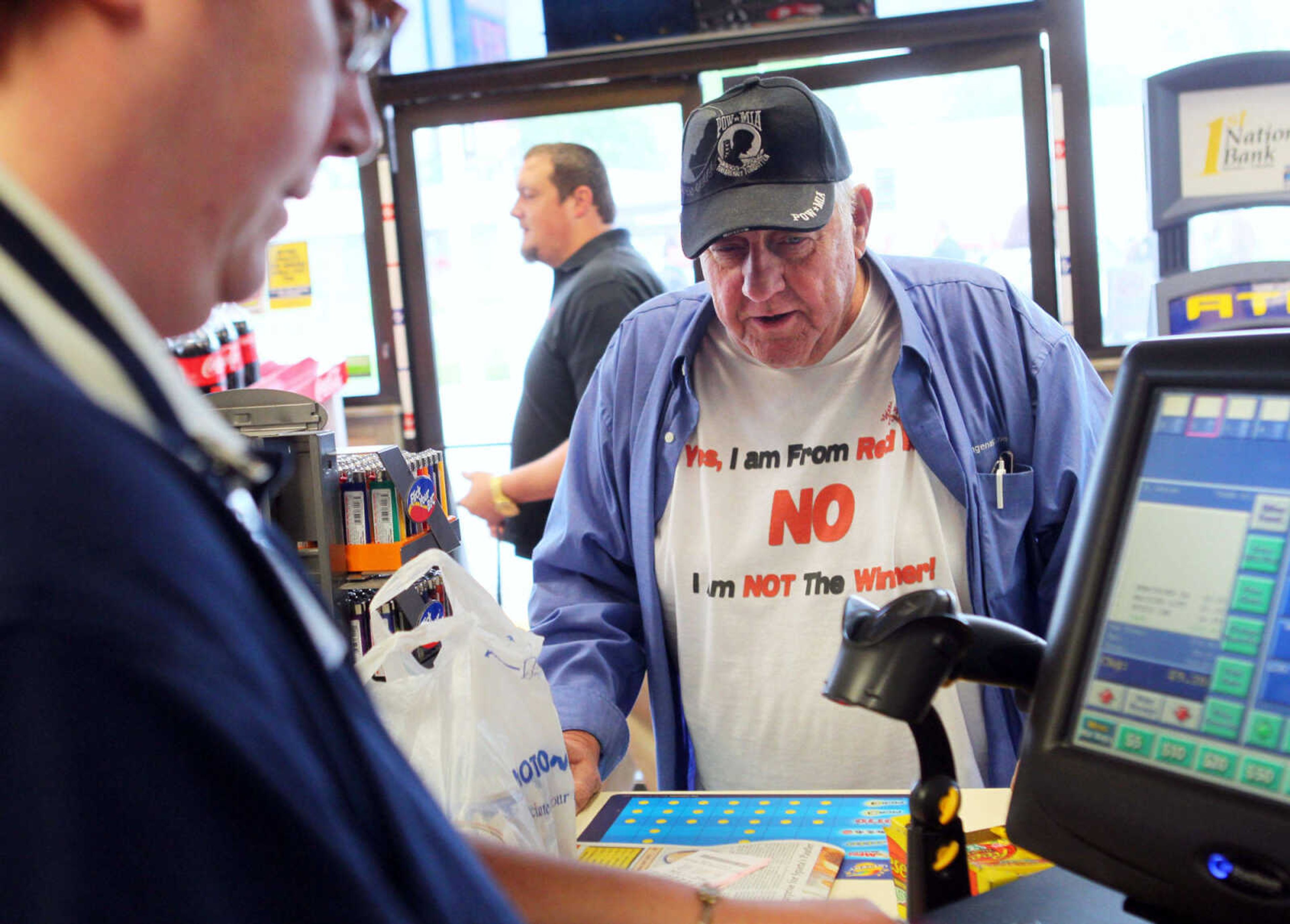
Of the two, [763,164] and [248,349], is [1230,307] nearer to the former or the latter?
[763,164]

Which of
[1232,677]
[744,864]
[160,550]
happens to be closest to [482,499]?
[744,864]

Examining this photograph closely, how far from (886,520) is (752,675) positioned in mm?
294

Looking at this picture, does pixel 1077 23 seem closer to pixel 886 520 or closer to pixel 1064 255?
pixel 1064 255

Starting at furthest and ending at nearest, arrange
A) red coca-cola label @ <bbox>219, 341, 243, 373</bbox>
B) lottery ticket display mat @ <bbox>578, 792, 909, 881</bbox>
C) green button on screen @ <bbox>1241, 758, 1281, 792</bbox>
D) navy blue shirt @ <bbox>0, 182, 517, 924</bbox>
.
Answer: red coca-cola label @ <bbox>219, 341, 243, 373</bbox> < lottery ticket display mat @ <bbox>578, 792, 909, 881</bbox> < green button on screen @ <bbox>1241, 758, 1281, 792</bbox> < navy blue shirt @ <bbox>0, 182, 517, 924</bbox>

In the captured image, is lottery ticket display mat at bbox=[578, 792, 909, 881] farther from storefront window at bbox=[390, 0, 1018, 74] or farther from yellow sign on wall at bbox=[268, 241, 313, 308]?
yellow sign on wall at bbox=[268, 241, 313, 308]

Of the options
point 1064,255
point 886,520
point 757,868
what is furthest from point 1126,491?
point 1064,255

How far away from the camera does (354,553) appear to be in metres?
1.98

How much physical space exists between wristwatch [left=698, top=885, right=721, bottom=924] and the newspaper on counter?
246 mm

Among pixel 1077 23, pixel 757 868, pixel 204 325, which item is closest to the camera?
pixel 204 325

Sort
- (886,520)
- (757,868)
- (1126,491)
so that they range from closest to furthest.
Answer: (1126,491)
(757,868)
(886,520)

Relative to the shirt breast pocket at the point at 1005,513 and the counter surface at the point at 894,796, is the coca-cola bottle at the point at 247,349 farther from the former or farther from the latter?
the shirt breast pocket at the point at 1005,513

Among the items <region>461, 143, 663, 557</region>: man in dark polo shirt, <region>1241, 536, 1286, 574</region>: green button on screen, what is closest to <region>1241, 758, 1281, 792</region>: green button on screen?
<region>1241, 536, 1286, 574</region>: green button on screen

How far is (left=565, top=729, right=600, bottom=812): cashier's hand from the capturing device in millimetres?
1309

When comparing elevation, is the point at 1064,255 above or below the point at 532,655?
above
